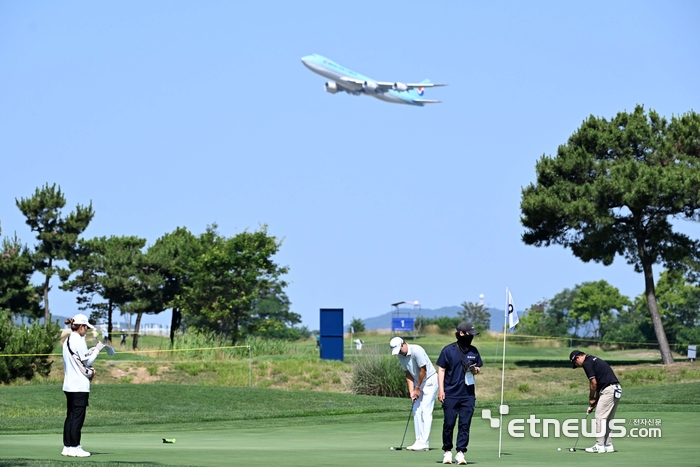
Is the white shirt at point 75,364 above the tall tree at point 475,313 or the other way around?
the other way around

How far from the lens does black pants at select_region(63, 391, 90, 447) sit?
12.5 metres

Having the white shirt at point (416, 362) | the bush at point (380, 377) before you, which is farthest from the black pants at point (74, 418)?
the bush at point (380, 377)

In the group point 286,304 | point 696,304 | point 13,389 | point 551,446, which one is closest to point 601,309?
point 696,304

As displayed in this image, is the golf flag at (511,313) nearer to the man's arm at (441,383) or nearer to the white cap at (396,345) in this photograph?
the white cap at (396,345)

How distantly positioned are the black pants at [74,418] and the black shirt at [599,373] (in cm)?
683

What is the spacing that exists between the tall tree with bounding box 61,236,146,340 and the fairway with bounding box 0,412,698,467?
4388cm

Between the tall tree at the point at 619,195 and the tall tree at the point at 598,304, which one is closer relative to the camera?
the tall tree at the point at 619,195

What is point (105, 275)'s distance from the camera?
2457 inches

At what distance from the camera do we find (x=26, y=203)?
60375mm

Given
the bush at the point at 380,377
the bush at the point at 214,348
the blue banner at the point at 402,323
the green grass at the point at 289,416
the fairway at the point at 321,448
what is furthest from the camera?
the blue banner at the point at 402,323

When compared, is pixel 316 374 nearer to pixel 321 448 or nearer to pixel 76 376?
pixel 321 448

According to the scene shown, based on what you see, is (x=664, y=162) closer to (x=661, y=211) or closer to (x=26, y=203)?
(x=661, y=211)

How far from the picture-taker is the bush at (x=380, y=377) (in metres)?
31.9

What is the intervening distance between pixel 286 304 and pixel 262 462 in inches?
4403
